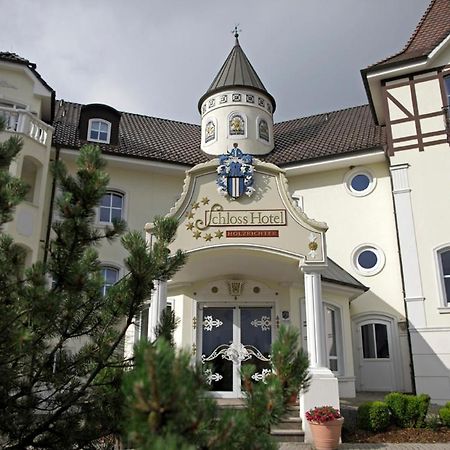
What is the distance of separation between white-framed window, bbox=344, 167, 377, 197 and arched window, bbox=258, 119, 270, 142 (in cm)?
394

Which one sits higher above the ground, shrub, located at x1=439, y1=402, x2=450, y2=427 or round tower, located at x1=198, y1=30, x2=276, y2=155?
round tower, located at x1=198, y1=30, x2=276, y2=155

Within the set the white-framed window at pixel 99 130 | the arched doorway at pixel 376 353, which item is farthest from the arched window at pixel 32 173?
the arched doorway at pixel 376 353

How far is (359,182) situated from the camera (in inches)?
667

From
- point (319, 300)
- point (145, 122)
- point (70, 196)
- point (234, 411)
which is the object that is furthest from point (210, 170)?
point (145, 122)

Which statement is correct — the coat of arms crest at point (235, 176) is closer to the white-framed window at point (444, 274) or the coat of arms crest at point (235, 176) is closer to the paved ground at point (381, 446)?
the paved ground at point (381, 446)

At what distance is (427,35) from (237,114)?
7216 millimetres

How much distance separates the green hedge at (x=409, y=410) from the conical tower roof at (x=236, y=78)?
1352cm

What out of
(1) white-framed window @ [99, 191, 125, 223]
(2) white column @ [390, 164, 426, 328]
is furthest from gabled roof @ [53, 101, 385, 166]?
(2) white column @ [390, 164, 426, 328]

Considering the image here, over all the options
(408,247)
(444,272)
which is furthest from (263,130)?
(444,272)

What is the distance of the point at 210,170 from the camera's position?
10.9 metres

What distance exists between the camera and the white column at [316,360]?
937 centimetres

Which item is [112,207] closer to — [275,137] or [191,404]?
[275,137]

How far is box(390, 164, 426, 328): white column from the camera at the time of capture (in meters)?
13.4

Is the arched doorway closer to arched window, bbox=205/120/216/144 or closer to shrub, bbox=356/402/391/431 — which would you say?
shrub, bbox=356/402/391/431
